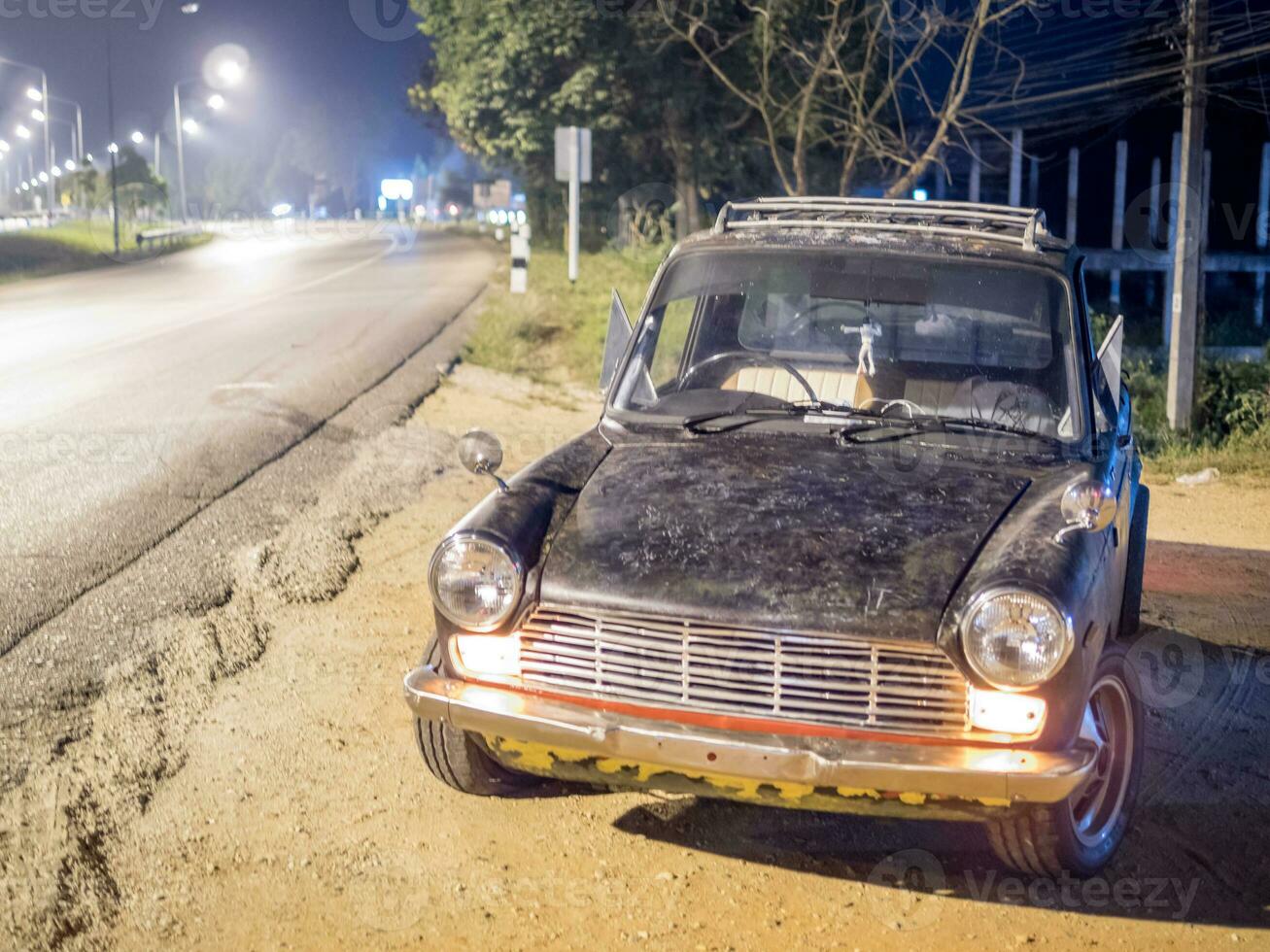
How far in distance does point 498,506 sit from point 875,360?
63.7 inches

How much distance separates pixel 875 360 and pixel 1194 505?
534cm

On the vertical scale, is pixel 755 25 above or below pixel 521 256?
above

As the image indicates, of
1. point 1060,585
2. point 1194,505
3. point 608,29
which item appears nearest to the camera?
point 1060,585

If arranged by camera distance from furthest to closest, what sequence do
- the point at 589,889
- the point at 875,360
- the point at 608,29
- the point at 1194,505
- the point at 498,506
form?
the point at 608,29, the point at 1194,505, the point at 875,360, the point at 498,506, the point at 589,889

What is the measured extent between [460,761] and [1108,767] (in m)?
1.88

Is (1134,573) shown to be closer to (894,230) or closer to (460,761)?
(894,230)

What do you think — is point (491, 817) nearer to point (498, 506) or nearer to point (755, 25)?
point (498, 506)

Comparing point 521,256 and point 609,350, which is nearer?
point 609,350

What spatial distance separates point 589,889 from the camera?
3773 millimetres

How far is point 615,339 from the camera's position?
5328 millimetres

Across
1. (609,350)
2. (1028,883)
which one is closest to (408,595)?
(609,350)

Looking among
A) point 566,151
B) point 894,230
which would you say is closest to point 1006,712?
point 894,230

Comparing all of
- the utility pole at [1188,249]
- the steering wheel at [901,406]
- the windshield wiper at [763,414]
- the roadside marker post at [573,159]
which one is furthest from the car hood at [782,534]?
the roadside marker post at [573,159]

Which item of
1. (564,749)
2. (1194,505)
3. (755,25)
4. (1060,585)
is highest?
(755,25)
